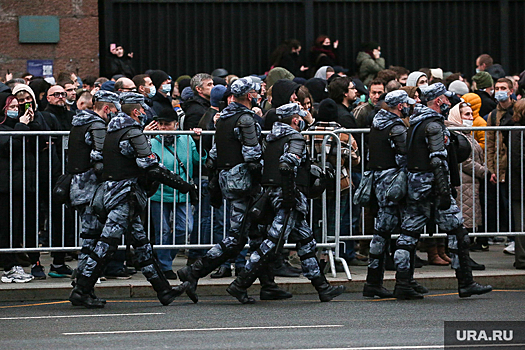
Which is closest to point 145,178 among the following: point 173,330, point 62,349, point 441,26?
point 173,330

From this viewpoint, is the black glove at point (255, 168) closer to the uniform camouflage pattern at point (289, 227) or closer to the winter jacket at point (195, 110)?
the uniform camouflage pattern at point (289, 227)

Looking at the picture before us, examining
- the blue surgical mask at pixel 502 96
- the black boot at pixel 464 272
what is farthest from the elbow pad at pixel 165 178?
the blue surgical mask at pixel 502 96

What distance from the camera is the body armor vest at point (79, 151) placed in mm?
9906

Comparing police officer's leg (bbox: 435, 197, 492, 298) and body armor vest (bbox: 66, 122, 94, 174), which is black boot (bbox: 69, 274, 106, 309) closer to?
body armor vest (bbox: 66, 122, 94, 174)

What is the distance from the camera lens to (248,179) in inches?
390

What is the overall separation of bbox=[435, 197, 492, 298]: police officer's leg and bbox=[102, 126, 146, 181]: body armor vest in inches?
114

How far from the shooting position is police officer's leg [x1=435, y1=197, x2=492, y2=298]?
9891 mm

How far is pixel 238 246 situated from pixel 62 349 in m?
2.69

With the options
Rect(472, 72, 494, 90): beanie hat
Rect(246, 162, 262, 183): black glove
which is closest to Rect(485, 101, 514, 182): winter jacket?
Rect(472, 72, 494, 90): beanie hat

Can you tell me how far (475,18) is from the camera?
18469 mm

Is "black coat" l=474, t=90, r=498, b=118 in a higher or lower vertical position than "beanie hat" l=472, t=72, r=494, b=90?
lower

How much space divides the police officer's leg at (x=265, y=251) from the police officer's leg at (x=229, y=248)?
0.19m

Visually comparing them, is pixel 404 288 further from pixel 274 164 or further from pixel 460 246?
pixel 274 164

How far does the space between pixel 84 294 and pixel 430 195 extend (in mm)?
3383
